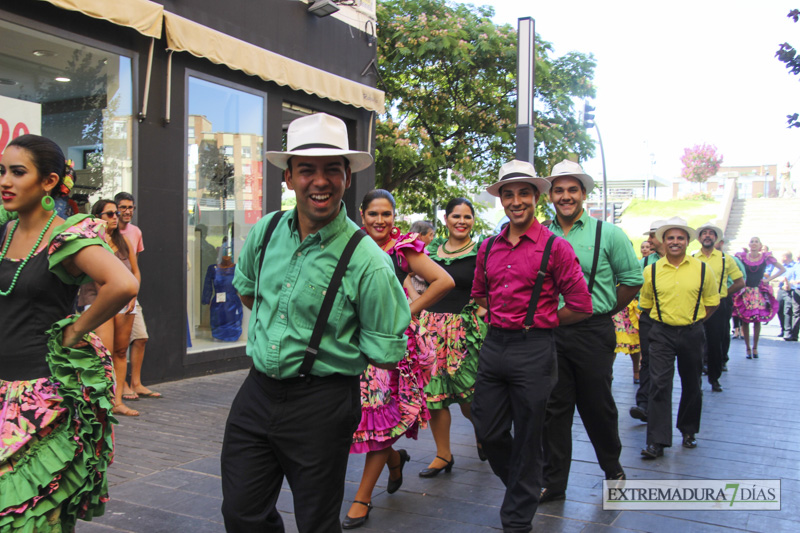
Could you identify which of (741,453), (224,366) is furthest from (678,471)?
(224,366)

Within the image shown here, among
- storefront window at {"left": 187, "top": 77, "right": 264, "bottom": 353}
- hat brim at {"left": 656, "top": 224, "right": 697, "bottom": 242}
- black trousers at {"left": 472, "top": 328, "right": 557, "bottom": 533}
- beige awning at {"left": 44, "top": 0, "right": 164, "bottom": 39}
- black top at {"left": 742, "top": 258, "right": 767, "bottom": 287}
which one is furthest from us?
black top at {"left": 742, "top": 258, "right": 767, "bottom": 287}

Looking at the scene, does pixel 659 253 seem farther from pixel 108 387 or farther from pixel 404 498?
pixel 108 387

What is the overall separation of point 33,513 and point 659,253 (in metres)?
7.43

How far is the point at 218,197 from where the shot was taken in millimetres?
9750

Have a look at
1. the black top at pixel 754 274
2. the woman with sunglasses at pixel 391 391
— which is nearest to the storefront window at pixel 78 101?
the woman with sunglasses at pixel 391 391

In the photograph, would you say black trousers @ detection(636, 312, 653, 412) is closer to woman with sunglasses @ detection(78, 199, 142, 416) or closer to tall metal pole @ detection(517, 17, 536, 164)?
tall metal pole @ detection(517, 17, 536, 164)

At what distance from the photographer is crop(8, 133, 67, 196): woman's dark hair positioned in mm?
2910

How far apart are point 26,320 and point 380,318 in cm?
143

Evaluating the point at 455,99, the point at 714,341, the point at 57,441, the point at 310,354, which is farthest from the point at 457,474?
the point at 455,99

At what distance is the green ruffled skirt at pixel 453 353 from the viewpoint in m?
5.47

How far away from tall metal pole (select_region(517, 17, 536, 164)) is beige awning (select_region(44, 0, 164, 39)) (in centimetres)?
419

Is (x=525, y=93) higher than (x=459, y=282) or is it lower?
higher

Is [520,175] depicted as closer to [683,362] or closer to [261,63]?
[683,362]

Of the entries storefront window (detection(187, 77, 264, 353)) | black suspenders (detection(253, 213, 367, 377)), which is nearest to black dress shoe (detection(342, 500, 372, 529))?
black suspenders (detection(253, 213, 367, 377))
